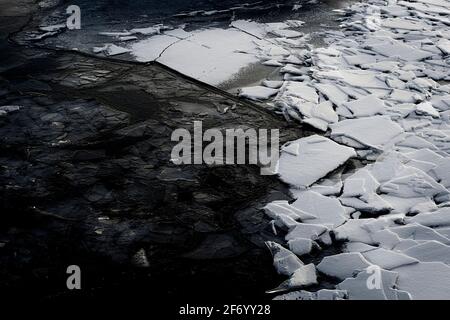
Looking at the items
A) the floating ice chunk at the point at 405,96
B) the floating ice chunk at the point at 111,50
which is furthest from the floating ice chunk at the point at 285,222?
the floating ice chunk at the point at 111,50

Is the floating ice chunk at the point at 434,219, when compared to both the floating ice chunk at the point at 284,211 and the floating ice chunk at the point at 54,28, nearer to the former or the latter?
the floating ice chunk at the point at 284,211

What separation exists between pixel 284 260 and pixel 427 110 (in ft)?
7.44

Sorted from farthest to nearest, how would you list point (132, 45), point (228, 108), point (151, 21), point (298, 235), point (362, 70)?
point (151, 21) < point (132, 45) < point (362, 70) < point (228, 108) < point (298, 235)

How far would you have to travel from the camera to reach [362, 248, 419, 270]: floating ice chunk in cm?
223

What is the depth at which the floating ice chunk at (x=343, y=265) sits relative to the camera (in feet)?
7.28

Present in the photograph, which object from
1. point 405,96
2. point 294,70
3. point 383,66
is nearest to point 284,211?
point 405,96

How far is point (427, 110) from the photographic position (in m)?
3.73

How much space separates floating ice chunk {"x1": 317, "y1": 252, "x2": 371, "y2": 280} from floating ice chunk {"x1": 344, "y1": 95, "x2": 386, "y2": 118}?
5.80 ft

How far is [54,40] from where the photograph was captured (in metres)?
5.39
